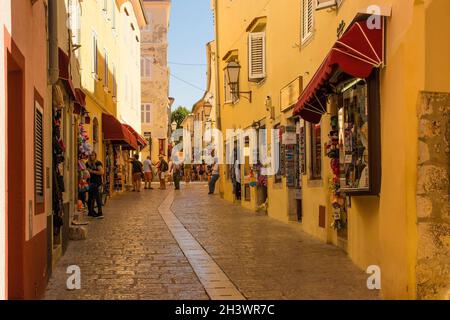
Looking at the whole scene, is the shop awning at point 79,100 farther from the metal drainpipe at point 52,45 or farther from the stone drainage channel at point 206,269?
the stone drainage channel at point 206,269

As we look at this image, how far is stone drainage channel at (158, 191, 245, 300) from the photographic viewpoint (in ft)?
24.2

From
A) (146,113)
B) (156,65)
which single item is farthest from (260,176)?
(156,65)

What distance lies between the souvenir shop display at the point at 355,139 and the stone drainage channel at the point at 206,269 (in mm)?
1916

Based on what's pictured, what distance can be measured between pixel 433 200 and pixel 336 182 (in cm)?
456

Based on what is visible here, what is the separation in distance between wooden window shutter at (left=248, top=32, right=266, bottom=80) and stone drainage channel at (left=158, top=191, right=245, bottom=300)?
5.73m

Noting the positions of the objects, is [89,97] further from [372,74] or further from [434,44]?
[434,44]

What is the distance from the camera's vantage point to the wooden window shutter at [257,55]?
18297 millimetres

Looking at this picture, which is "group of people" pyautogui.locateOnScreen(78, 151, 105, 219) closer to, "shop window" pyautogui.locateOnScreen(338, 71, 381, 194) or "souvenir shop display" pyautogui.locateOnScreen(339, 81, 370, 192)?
"shop window" pyautogui.locateOnScreen(338, 71, 381, 194)

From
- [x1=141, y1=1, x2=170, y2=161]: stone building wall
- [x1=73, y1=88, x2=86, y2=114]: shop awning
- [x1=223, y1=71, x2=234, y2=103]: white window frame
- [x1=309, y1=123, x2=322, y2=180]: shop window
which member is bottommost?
[x1=309, y1=123, x2=322, y2=180]: shop window

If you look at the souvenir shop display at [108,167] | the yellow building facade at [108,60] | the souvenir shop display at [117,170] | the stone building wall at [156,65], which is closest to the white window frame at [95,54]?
the yellow building facade at [108,60]

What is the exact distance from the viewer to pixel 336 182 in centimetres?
1062

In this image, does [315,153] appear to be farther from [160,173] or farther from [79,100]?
[160,173]

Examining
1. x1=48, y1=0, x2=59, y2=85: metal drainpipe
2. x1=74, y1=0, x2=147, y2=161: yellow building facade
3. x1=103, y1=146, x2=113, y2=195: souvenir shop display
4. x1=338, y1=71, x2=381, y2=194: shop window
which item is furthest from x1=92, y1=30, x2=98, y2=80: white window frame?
x1=338, y1=71, x2=381, y2=194: shop window
